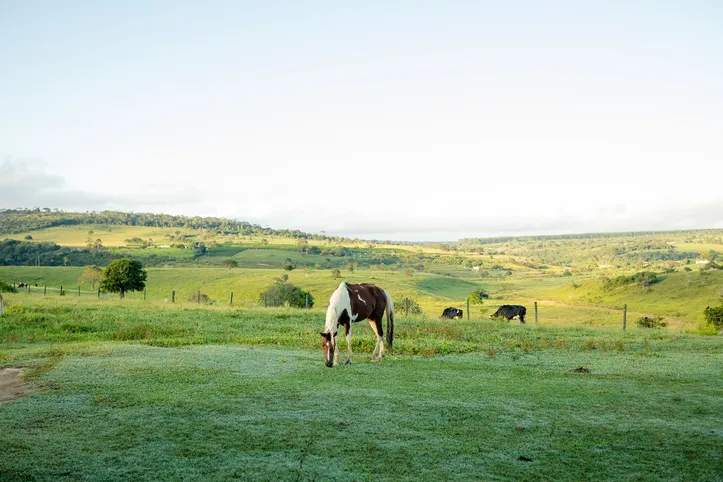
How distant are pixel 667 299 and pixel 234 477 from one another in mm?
70472

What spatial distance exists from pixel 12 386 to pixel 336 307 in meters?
7.63

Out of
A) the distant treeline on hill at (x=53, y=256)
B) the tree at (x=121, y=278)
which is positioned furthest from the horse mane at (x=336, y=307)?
the distant treeline on hill at (x=53, y=256)

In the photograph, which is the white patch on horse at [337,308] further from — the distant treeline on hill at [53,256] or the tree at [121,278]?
the distant treeline on hill at [53,256]

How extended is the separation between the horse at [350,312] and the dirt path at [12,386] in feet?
21.9

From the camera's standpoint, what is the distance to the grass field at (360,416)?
714cm

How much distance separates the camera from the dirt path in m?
10.8

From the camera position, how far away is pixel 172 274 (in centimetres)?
9788

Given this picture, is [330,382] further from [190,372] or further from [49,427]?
[49,427]

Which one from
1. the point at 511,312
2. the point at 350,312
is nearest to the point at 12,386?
the point at 350,312

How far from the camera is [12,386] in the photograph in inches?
463

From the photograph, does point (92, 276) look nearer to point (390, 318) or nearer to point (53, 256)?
point (53, 256)

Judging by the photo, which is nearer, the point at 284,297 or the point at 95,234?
Result: the point at 284,297

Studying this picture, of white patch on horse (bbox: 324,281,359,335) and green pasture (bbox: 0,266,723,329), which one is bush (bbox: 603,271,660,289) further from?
white patch on horse (bbox: 324,281,359,335)

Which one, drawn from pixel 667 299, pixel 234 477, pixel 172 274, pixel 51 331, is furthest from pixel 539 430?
pixel 172 274
